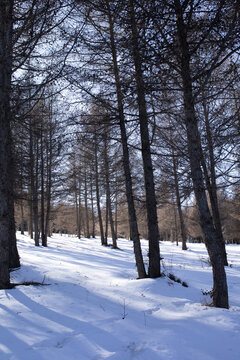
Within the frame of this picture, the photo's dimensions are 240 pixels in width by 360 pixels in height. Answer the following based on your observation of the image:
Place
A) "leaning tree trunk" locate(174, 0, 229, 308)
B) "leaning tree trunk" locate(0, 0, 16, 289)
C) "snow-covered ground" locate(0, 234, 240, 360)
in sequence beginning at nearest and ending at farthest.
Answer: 1. "snow-covered ground" locate(0, 234, 240, 360)
2. "leaning tree trunk" locate(174, 0, 229, 308)
3. "leaning tree trunk" locate(0, 0, 16, 289)

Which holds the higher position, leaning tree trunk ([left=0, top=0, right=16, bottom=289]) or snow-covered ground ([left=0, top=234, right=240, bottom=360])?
leaning tree trunk ([left=0, top=0, right=16, bottom=289])

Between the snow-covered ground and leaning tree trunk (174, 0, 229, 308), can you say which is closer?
the snow-covered ground

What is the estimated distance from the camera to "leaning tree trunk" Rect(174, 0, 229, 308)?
414 cm

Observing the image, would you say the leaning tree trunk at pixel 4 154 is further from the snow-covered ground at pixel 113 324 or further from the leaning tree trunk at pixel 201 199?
the leaning tree trunk at pixel 201 199

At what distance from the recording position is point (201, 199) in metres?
4.36

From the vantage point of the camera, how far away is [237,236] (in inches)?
1431

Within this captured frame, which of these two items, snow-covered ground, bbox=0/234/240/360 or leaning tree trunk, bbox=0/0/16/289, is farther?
leaning tree trunk, bbox=0/0/16/289

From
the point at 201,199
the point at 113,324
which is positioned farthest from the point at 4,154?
the point at 201,199

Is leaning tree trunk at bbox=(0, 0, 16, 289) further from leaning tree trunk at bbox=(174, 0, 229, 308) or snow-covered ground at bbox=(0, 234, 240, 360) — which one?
leaning tree trunk at bbox=(174, 0, 229, 308)

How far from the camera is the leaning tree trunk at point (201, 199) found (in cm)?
414

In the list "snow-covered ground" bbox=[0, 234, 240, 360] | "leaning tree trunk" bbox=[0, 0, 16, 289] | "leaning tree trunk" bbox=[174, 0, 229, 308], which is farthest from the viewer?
"leaning tree trunk" bbox=[0, 0, 16, 289]

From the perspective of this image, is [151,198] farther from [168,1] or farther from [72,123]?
[168,1]

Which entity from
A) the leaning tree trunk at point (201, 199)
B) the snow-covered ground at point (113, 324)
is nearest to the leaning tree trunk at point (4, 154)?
the snow-covered ground at point (113, 324)

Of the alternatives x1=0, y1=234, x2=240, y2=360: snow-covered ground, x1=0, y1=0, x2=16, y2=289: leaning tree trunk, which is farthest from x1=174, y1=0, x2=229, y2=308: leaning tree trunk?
x1=0, y1=0, x2=16, y2=289: leaning tree trunk
